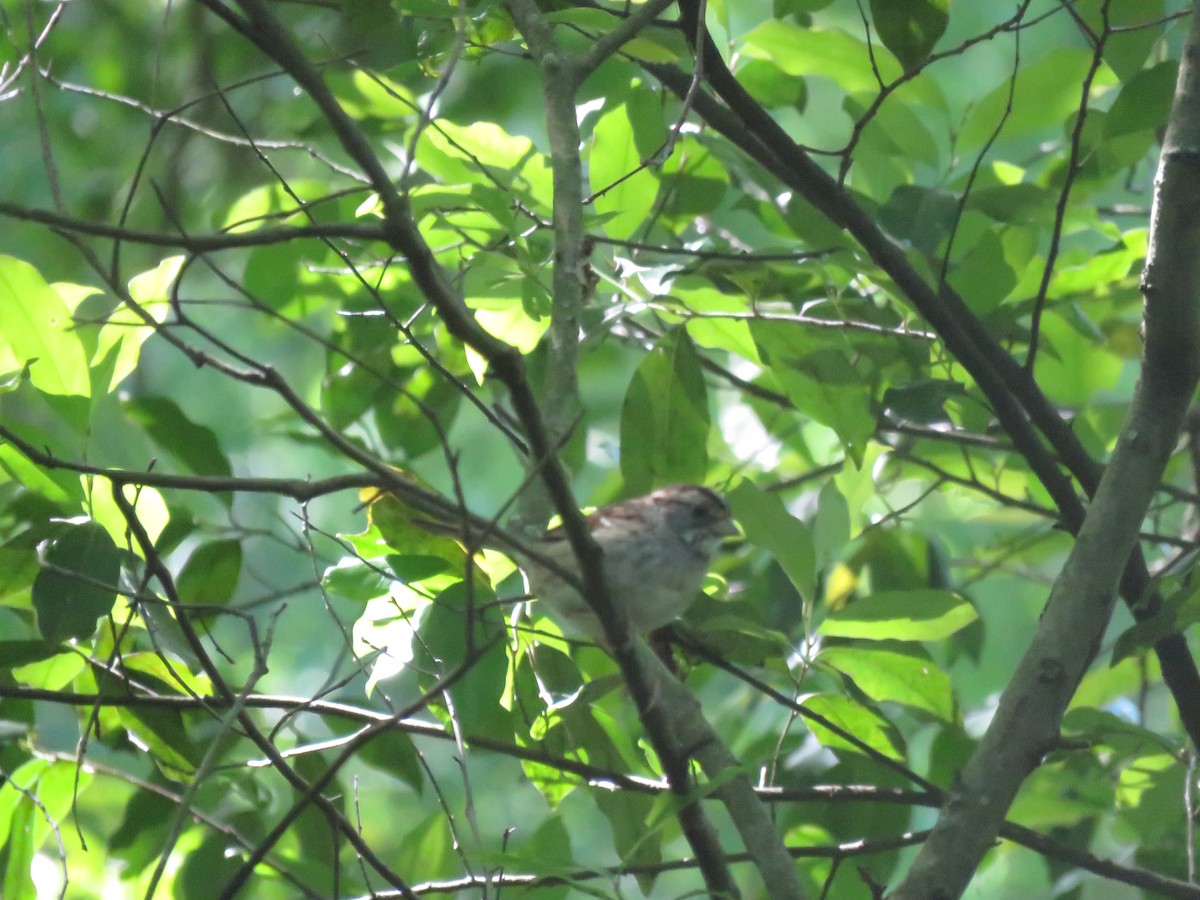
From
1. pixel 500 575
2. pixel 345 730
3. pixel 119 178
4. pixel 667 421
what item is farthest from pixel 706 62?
pixel 119 178

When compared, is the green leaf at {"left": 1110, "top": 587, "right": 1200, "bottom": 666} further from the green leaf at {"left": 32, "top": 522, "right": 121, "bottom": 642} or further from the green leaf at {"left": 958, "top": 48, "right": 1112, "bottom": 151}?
the green leaf at {"left": 32, "top": 522, "right": 121, "bottom": 642}

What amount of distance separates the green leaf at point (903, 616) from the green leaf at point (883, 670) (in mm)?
53

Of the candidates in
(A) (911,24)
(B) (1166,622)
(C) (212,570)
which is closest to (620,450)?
(C) (212,570)

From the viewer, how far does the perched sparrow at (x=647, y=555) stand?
2945 mm

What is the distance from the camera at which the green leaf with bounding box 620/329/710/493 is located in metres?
2.98

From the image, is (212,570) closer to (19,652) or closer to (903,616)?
(19,652)

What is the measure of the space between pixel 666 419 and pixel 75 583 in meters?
1.32

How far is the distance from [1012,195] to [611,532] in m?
1.38

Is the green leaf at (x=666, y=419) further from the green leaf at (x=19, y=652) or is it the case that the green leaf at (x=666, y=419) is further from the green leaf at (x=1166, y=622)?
the green leaf at (x=19, y=652)

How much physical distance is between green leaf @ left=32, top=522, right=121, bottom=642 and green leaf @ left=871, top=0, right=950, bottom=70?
1.90 m

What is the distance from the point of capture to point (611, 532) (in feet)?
11.8

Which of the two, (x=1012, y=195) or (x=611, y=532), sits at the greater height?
(x=1012, y=195)

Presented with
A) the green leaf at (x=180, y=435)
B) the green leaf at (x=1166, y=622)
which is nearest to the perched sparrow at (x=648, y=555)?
the green leaf at (x=180, y=435)

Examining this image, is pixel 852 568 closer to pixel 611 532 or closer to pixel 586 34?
pixel 611 532
